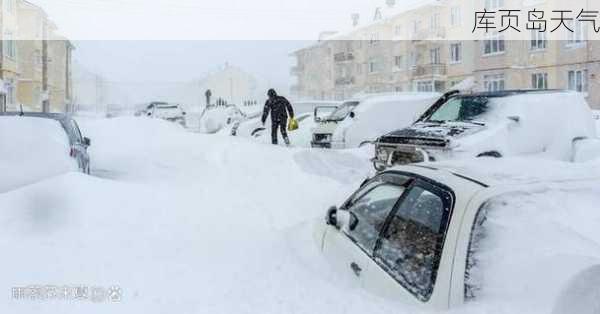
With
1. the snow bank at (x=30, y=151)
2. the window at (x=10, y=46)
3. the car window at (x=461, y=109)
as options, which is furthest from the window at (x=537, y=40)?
the window at (x=10, y=46)

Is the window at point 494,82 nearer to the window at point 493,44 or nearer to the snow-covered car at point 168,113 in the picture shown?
the window at point 493,44

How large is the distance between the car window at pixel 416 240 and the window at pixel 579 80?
29.1 metres

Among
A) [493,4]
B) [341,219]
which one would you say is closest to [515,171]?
[341,219]

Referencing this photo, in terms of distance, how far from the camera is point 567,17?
29328mm

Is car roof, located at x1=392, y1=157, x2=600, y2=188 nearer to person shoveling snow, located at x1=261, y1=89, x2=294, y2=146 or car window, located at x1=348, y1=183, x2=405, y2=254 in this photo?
car window, located at x1=348, y1=183, x2=405, y2=254

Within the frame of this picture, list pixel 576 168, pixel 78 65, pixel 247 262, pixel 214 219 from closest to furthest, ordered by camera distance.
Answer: pixel 576 168
pixel 247 262
pixel 214 219
pixel 78 65

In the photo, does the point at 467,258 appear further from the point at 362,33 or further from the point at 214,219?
the point at 362,33

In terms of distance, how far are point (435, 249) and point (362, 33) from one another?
58.8 meters

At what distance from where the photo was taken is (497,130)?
8.34 metres

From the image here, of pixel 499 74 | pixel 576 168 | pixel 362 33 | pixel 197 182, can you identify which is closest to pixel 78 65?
pixel 362 33

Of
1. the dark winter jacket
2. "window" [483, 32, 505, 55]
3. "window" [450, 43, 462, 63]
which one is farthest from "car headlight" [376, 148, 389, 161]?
"window" [450, 43, 462, 63]

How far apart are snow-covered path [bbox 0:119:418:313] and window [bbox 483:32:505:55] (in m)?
29.6

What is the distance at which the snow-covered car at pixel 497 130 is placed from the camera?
805 cm

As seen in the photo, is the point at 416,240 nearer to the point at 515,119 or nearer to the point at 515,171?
the point at 515,171
